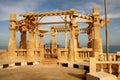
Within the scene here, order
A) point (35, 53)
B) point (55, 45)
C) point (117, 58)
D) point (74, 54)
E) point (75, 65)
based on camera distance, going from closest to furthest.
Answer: point (117, 58), point (75, 65), point (74, 54), point (35, 53), point (55, 45)

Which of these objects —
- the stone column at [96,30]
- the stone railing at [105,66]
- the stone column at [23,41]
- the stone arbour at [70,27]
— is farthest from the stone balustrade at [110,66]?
the stone column at [23,41]

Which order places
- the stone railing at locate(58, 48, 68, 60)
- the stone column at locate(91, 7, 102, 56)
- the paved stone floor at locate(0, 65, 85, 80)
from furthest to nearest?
1. the stone railing at locate(58, 48, 68, 60)
2. the stone column at locate(91, 7, 102, 56)
3. the paved stone floor at locate(0, 65, 85, 80)

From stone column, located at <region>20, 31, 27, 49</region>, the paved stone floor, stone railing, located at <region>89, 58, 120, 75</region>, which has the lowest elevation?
the paved stone floor

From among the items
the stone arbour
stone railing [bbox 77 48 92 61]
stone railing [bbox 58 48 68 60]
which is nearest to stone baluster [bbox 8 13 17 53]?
the stone arbour

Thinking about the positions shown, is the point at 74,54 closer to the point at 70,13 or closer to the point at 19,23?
the point at 70,13

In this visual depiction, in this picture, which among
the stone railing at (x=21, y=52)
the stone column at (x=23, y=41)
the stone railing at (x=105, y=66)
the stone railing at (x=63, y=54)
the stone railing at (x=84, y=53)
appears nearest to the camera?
the stone railing at (x=105, y=66)

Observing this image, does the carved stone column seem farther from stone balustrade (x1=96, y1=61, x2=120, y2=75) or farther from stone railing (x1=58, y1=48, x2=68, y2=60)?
stone balustrade (x1=96, y1=61, x2=120, y2=75)

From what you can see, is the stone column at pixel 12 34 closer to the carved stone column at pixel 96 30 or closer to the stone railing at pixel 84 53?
the stone railing at pixel 84 53

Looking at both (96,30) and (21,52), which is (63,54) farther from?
(21,52)

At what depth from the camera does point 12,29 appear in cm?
2158

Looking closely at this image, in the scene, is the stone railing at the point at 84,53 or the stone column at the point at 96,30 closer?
the stone column at the point at 96,30

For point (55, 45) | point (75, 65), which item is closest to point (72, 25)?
point (75, 65)

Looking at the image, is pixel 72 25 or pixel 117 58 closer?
pixel 117 58

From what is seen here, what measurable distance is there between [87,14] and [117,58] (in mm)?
8041
